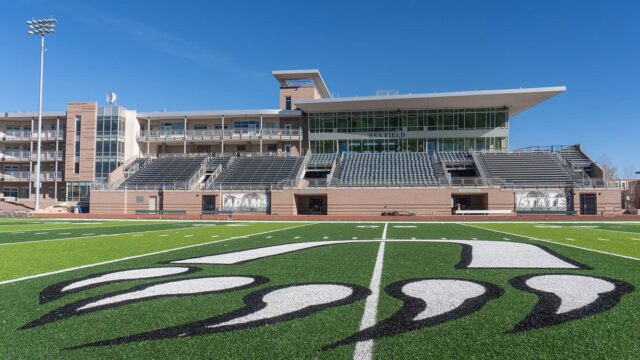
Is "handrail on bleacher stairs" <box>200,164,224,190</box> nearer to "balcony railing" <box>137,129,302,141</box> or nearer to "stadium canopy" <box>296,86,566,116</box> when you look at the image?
"balcony railing" <box>137,129,302,141</box>

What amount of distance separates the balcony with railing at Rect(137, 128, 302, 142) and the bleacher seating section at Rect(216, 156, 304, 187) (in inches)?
167

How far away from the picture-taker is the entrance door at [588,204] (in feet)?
119

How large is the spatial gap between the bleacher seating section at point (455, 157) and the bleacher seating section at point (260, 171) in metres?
14.6

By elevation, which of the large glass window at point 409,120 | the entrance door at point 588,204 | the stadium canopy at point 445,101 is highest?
the stadium canopy at point 445,101

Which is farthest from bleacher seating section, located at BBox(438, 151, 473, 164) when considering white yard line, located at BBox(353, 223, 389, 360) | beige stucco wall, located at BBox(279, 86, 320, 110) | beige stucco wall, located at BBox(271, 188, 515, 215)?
white yard line, located at BBox(353, 223, 389, 360)

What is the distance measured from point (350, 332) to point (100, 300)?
10.7ft

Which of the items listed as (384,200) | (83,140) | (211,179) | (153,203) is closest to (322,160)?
(211,179)

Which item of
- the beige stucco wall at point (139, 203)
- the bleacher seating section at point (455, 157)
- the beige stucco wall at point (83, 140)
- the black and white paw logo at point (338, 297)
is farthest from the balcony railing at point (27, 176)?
the black and white paw logo at point (338, 297)

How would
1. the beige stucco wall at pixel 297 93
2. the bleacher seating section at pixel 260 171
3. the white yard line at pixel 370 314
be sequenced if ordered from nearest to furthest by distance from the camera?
the white yard line at pixel 370 314
the bleacher seating section at pixel 260 171
the beige stucco wall at pixel 297 93

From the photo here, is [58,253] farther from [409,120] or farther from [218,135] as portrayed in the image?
[409,120]

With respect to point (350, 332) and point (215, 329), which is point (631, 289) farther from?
point (215, 329)

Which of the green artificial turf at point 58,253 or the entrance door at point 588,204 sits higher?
the entrance door at point 588,204

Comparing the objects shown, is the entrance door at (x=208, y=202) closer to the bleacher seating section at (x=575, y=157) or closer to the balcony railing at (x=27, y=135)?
the balcony railing at (x=27, y=135)

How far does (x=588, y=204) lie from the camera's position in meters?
36.4
